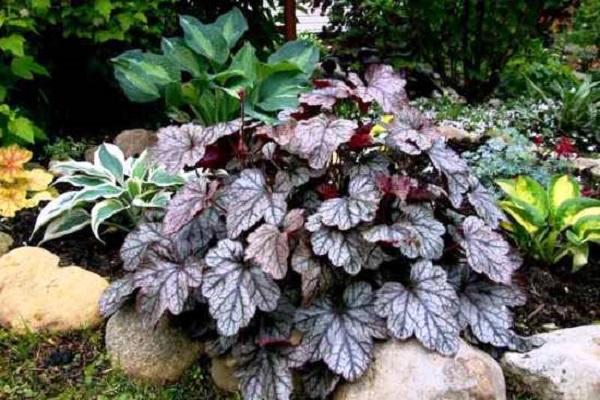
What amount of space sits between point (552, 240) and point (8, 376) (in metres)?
2.05

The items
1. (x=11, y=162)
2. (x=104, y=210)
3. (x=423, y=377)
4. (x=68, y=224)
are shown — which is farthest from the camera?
(x=11, y=162)

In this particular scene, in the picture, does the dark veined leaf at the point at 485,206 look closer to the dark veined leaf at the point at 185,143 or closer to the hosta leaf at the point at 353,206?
the hosta leaf at the point at 353,206

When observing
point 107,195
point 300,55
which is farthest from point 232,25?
point 107,195

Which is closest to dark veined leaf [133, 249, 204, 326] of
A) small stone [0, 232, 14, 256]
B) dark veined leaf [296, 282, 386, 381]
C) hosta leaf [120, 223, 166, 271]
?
hosta leaf [120, 223, 166, 271]

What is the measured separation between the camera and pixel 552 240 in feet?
9.77

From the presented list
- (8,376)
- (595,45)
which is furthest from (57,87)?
(595,45)

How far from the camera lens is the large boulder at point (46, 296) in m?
2.76

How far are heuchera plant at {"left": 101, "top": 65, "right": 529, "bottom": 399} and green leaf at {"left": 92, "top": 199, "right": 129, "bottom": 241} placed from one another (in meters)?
0.39

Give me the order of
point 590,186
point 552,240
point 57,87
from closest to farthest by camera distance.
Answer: point 552,240 → point 590,186 → point 57,87

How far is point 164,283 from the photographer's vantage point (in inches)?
96.0

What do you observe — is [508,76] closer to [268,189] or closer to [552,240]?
[552,240]

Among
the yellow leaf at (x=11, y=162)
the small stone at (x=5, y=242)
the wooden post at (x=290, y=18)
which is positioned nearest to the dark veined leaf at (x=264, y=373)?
the small stone at (x=5, y=242)

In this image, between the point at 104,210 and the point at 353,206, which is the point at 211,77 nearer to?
the point at 104,210

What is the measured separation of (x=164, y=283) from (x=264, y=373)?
0.43 m
